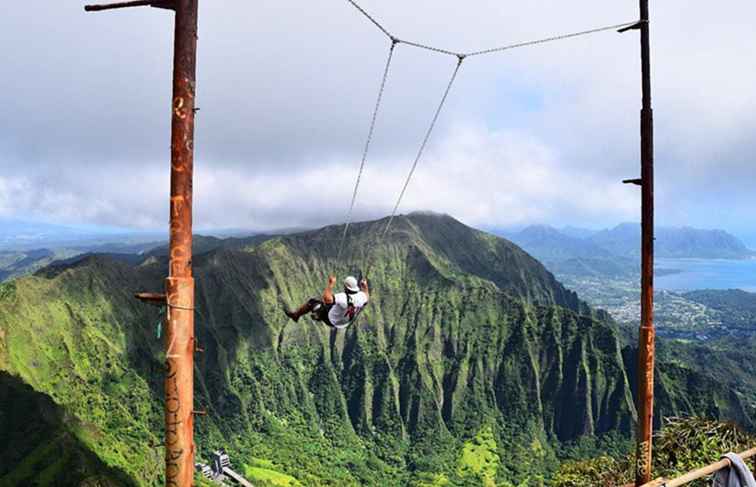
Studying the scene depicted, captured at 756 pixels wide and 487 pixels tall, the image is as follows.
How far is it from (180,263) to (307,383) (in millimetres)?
195533

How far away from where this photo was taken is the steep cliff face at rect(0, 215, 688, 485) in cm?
12500

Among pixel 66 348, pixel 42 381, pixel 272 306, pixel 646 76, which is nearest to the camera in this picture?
pixel 646 76

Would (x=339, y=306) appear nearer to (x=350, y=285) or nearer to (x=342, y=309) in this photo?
(x=342, y=309)

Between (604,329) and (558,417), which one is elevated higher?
(604,329)

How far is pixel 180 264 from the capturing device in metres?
5.06

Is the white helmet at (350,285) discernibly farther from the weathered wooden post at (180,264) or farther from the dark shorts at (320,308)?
the weathered wooden post at (180,264)

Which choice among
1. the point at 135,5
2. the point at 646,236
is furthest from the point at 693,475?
the point at 135,5

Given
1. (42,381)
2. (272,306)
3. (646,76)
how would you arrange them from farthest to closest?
(272,306), (42,381), (646,76)

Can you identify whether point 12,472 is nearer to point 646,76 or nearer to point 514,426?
point 646,76

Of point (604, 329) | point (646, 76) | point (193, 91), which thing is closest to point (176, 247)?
point (193, 91)

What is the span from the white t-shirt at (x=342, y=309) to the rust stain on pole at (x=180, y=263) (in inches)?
228

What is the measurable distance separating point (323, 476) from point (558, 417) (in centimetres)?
9289

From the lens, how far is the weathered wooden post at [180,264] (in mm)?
4977

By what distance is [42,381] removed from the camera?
368ft
